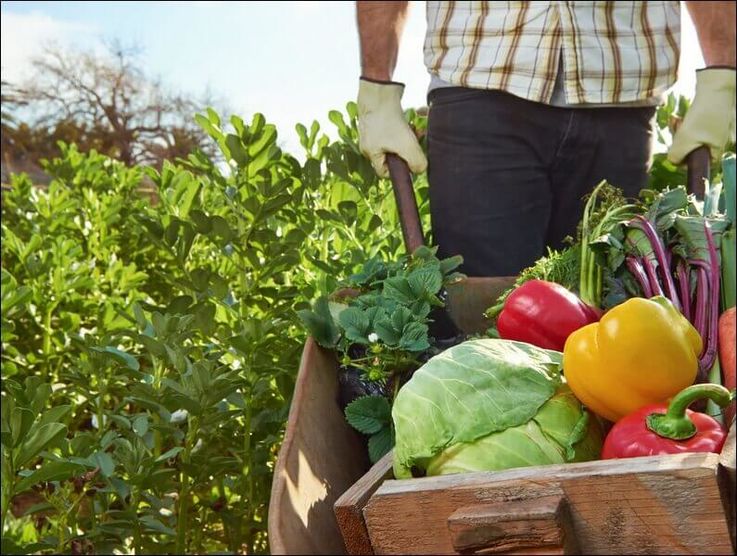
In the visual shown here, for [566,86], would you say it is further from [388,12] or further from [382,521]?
[382,521]

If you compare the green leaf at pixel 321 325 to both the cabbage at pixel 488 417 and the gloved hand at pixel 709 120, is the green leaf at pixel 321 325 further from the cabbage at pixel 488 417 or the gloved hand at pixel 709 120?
the gloved hand at pixel 709 120

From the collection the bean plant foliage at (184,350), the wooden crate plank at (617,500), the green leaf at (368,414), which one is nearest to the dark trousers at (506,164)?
the bean plant foliage at (184,350)

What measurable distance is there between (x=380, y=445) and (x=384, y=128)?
1.38 m

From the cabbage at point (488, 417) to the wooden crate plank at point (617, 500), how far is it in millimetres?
129

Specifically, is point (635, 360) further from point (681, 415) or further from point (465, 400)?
point (465, 400)

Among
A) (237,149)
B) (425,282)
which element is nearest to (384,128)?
(237,149)

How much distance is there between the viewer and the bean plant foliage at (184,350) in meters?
2.09

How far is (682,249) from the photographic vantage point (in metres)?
1.69

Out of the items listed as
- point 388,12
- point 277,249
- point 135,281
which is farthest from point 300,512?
point 135,281

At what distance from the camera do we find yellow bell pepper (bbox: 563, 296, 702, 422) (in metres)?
1.29

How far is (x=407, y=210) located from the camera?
8.18 ft

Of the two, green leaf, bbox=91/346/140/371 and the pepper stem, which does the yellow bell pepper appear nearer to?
the pepper stem

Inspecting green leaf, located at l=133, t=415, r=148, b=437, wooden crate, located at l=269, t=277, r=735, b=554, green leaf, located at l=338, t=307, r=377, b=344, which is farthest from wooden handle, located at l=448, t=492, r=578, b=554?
green leaf, located at l=133, t=415, r=148, b=437

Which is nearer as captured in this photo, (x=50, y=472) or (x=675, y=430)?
(x=675, y=430)
